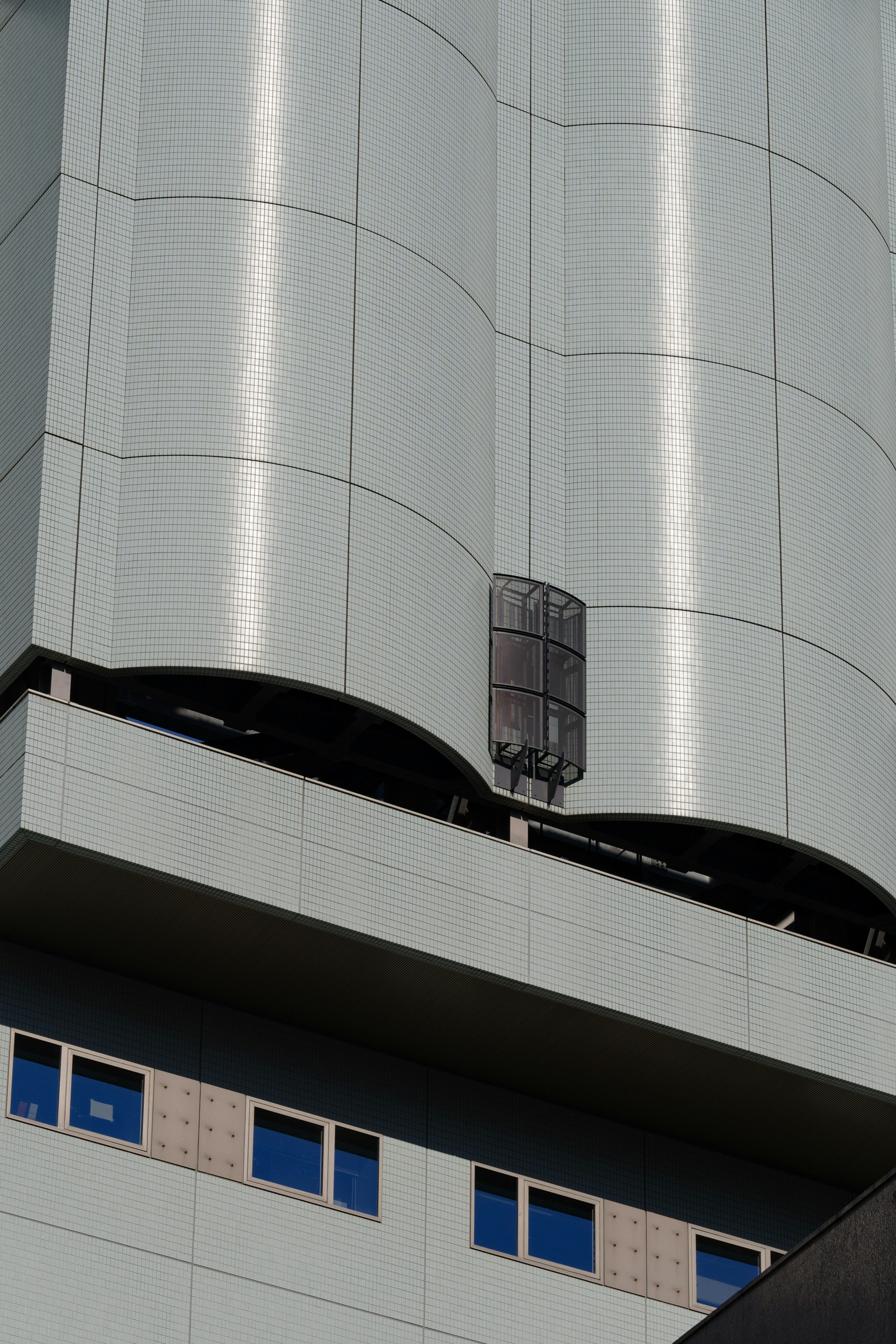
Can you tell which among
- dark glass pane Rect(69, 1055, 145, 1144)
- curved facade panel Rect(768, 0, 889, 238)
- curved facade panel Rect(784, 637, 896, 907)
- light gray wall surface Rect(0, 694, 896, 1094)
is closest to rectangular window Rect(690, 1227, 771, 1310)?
light gray wall surface Rect(0, 694, 896, 1094)

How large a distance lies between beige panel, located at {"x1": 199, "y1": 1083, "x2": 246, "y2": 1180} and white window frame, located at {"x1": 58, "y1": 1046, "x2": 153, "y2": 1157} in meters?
0.76

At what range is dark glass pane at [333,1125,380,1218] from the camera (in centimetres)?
3092

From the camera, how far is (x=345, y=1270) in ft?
99.1

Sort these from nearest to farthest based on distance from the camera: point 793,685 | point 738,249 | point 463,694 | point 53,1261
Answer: point 53,1261 → point 463,694 → point 793,685 → point 738,249

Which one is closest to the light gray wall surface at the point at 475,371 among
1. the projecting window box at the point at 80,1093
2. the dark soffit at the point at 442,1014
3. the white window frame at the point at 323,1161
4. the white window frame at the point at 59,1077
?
the dark soffit at the point at 442,1014

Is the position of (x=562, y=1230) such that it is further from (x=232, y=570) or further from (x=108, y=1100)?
(x=232, y=570)

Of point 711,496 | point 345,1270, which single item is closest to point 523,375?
point 711,496

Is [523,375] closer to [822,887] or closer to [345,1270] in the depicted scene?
[822,887]

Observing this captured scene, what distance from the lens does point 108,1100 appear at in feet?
97.3

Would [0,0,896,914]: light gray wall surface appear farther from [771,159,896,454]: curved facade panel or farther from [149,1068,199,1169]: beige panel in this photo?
[149,1068,199,1169]: beige panel

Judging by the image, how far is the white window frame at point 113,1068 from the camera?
29.1 m

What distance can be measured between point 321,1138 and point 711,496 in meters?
11.5

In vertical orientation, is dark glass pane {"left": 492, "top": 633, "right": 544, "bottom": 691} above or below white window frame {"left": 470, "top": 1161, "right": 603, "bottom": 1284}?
above

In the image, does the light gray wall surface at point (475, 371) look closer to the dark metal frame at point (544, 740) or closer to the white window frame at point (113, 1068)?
the dark metal frame at point (544, 740)
